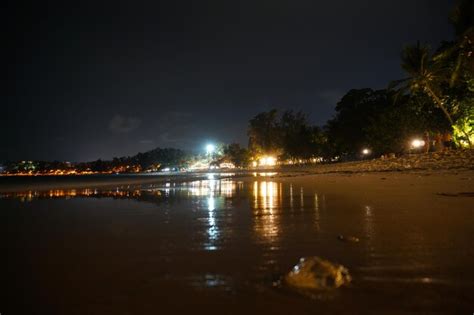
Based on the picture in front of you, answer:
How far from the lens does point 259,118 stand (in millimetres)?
90125

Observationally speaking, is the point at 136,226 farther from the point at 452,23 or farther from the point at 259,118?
the point at 259,118

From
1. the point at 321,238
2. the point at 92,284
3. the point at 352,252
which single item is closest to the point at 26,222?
the point at 92,284

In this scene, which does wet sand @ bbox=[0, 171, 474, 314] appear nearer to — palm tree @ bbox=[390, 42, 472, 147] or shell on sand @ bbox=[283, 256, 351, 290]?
shell on sand @ bbox=[283, 256, 351, 290]

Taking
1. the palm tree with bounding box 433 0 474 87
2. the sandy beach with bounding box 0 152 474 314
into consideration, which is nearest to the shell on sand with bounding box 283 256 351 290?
the sandy beach with bounding box 0 152 474 314

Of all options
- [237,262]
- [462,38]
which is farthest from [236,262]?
[462,38]

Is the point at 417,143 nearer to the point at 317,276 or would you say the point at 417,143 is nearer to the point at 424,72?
the point at 424,72

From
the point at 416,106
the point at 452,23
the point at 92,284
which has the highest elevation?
the point at 452,23

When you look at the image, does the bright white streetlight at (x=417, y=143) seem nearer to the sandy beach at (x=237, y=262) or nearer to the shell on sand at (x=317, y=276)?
the sandy beach at (x=237, y=262)

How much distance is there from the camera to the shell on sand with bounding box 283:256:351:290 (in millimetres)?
3231

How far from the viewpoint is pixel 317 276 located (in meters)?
3.30

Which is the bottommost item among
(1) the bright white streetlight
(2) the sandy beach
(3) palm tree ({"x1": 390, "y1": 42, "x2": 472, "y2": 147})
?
(2) the sandy beach

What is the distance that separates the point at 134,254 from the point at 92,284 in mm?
1230

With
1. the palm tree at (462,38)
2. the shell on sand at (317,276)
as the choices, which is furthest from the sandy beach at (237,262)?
the palm tree at (462,38)

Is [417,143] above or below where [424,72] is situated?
below
